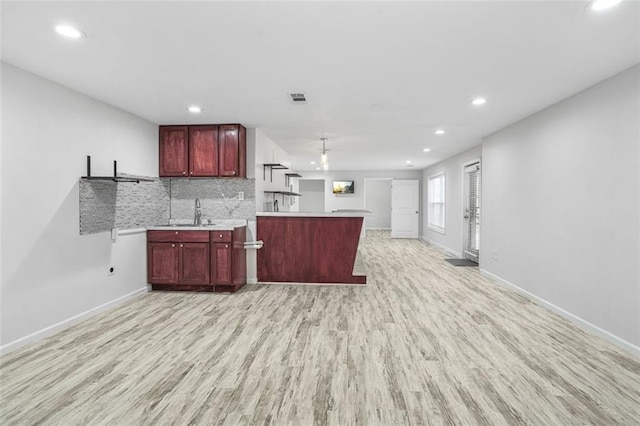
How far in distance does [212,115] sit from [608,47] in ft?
13.5

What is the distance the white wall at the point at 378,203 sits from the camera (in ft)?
45.5

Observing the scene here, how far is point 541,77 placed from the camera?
309 cm

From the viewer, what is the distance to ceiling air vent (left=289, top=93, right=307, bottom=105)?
11.8ft

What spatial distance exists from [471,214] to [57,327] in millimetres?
7135

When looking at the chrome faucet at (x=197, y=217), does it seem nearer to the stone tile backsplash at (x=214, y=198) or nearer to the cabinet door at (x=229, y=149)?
the stone tile backsplash at (x=214, y=198)

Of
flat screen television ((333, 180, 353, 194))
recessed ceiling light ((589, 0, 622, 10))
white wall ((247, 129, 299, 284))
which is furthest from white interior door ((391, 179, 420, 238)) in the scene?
recessed ceiling light ((589, 0, 622, 10))

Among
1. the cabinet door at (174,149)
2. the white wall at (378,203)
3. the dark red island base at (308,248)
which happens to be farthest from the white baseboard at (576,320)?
the white wall at (378,203)

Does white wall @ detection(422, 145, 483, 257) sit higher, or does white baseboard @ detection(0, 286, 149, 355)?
white wall @ detection(422, 145, 483, 257)

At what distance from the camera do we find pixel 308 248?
5.12 m

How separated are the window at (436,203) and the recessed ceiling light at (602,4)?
24.1 ft

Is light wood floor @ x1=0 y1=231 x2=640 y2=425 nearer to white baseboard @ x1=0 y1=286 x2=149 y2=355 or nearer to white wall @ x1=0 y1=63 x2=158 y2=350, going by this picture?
white baseboard @ x1=0 y1=286 x2=149 y2=355

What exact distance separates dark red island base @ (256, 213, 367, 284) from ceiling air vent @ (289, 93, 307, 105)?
1806 millimetres

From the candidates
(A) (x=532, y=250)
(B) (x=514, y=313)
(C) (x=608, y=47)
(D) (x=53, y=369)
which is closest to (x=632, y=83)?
(C) (x=608, y=47)

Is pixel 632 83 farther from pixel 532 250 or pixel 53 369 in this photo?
pixel 53 369
